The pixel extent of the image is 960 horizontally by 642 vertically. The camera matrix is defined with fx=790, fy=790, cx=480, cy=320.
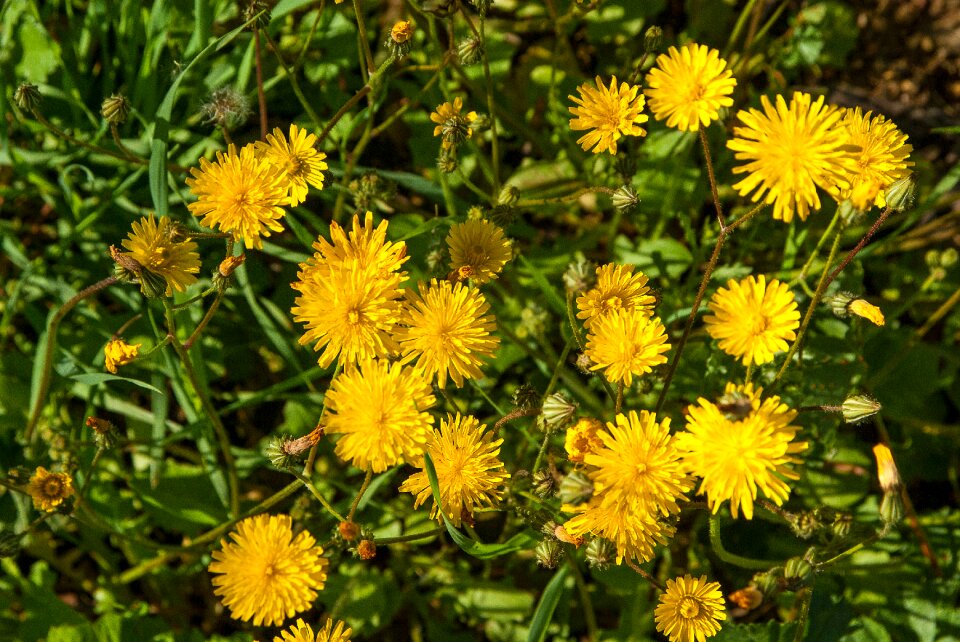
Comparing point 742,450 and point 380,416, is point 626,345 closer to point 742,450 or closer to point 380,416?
point 742,450

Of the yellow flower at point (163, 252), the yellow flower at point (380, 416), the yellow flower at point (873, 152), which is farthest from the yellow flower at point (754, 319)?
the yellow flower at point (163, 252)

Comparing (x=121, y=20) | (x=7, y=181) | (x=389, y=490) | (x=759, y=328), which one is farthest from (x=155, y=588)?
(x=759, y=328)

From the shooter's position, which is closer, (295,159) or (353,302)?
(353,302)

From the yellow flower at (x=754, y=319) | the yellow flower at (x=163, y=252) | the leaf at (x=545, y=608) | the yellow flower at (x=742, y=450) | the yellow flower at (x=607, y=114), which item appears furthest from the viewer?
the leaf at (x=545, y=608)

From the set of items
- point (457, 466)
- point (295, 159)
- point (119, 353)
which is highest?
point (295, 159)

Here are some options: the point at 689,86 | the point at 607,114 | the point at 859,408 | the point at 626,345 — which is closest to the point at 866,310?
the point at 859,408

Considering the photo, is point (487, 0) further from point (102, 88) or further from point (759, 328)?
point (102, 88)

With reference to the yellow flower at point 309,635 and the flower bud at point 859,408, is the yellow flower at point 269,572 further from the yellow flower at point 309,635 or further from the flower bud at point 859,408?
the flower bud at point 859,408

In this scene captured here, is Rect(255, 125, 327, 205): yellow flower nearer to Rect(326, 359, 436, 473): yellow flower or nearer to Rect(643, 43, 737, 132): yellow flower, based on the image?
Rect(326, 359, 436, 473): yellow flower
